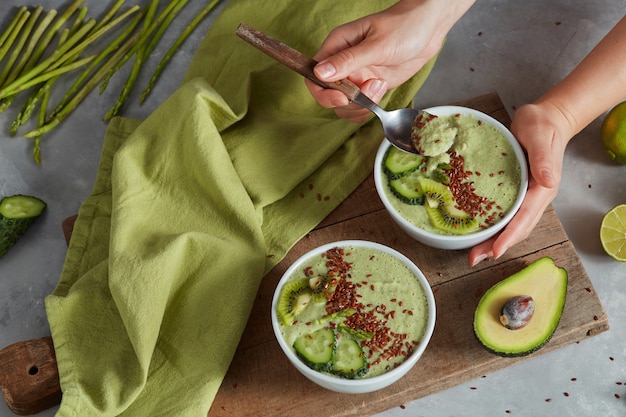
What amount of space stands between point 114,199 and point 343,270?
0.84 meters

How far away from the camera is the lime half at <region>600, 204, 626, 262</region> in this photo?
3154 millimetres

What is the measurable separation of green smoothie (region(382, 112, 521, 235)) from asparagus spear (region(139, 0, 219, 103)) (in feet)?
4.19

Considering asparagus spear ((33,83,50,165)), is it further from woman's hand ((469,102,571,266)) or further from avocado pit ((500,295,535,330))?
avocado pit ((500,295,535,330))

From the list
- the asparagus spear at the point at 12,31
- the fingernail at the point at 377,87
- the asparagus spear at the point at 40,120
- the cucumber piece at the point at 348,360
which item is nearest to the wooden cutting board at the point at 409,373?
the cucumber piece at the point at 348,360

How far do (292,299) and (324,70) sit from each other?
2.43ft

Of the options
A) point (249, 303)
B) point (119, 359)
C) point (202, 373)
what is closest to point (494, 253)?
point (249, 303)

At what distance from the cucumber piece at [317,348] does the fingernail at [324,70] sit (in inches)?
31.9

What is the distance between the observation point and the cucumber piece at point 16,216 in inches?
127

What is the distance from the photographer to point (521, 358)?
2828 mm

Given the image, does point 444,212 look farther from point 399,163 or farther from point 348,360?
point 348,360

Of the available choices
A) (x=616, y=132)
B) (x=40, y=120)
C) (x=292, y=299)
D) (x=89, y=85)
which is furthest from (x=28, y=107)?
(x=616, y=132)

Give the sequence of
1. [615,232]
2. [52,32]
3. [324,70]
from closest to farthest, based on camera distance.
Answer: [324,70] < [615,232] < [52,32]

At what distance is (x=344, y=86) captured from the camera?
2.80 meters

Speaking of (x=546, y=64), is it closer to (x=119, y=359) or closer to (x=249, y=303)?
(x=249, y=303)
